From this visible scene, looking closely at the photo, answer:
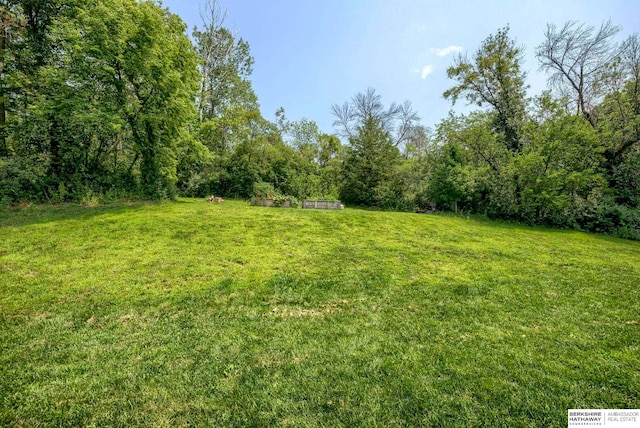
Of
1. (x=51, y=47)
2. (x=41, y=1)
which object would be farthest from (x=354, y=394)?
(x=41, y=1)

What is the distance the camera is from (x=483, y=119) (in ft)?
43.7

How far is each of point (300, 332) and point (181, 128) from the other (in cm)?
1082

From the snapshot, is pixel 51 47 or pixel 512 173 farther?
pixel 512 173

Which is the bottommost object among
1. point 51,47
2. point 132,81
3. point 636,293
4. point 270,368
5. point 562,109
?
point 270,368

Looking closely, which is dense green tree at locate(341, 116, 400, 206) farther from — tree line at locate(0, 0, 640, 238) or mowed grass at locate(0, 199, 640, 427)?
mowed grass at locate(0, 199, 640, 427)

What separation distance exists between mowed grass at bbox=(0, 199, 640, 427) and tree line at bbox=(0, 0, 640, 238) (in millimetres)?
4897

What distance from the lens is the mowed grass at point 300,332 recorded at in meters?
2.01

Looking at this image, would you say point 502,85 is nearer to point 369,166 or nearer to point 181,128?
point 369,166

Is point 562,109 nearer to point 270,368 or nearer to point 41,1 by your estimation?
point 270,368

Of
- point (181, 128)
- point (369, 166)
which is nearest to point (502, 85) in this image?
point (369, 166)

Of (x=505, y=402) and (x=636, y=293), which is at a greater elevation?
(x=636, y=293)

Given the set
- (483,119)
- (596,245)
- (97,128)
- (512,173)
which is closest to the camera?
(596,245)

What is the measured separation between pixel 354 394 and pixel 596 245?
32.9 ft

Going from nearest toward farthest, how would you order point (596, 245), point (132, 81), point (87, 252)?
point (87, 252), point (596, 245), point (132, 81)
